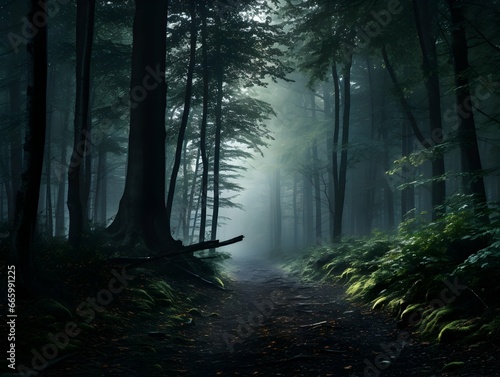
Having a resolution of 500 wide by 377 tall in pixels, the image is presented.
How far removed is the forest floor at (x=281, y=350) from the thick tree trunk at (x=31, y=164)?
5.57 ft

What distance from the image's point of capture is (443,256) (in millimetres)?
7074

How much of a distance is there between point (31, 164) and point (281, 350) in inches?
188

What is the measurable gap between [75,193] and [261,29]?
10985mm

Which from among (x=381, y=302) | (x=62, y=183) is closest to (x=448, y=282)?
(x=381, y=302)

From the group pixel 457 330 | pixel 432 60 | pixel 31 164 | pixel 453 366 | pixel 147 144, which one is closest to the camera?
pixel 453 366

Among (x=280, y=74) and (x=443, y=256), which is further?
(x=280, y=74)

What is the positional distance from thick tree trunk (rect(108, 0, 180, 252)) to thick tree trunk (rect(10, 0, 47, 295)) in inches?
213

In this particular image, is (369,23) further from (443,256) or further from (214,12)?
(443,256)

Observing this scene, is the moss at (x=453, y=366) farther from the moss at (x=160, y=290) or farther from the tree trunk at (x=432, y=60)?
the tree trunk at (x=432, y=60)

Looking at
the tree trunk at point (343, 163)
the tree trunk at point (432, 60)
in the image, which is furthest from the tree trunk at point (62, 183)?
the tree trunk at point (432, 60)

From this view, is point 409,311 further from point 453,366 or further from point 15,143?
point 15,143

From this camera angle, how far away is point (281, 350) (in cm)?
575

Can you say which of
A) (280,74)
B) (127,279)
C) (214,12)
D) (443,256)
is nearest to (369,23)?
(280,74)

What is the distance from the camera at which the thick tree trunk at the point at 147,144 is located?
11719 millimetres
